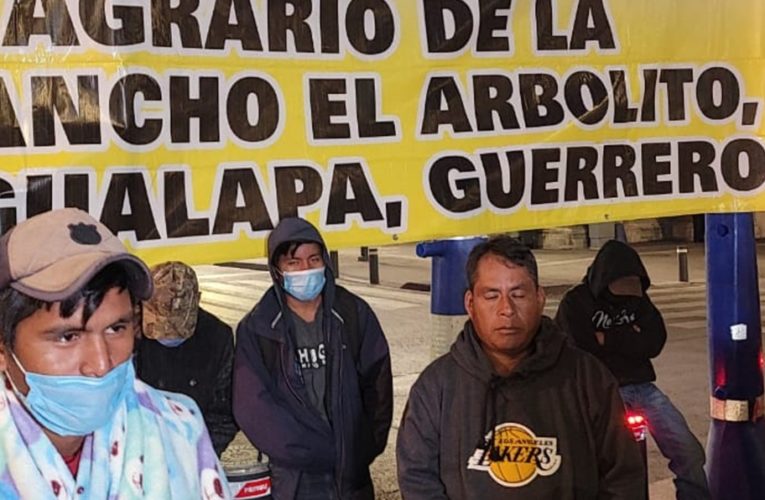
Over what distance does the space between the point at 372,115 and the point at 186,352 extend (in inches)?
47.4

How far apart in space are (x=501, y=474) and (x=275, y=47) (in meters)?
1.72

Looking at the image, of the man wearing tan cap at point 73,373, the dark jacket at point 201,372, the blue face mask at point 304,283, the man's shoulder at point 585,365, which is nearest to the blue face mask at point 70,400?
the man wearing tan cap at point 73,373

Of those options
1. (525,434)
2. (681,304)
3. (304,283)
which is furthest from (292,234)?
(681,304)

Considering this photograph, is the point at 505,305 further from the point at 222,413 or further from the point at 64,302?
the point at 222,413

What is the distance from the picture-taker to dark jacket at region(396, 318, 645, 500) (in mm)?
2885

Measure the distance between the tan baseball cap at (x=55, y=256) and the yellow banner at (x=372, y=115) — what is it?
1.35m

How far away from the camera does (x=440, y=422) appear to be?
301 centimetres

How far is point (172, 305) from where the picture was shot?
12.6ft

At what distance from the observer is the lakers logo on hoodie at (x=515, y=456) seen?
9.46 ft

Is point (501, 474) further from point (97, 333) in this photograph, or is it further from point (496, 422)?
point (97, 333)

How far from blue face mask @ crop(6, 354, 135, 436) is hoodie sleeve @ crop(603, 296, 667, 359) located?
11.1 feet

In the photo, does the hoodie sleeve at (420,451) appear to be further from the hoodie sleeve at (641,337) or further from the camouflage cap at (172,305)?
the hoodie sleeve at (641,337)

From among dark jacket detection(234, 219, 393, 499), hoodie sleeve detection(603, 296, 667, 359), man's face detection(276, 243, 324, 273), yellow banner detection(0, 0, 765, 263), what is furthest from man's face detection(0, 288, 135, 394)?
hoodie sleeve detection(603, 296, 667, 359)

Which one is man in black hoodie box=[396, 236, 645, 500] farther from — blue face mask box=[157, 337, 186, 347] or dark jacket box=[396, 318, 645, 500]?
blue face mask box=[157, 337, 186, 347]
